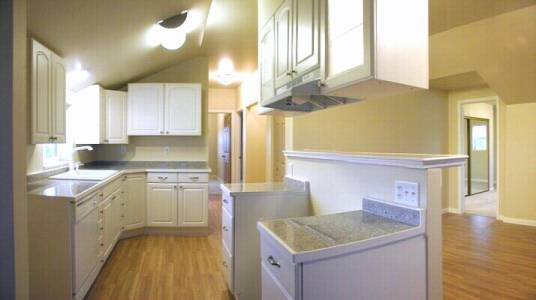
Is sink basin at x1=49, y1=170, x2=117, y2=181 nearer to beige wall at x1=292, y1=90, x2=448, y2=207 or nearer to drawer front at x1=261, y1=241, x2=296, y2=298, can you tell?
beige wall at x1=292, y1=90, x2=448, y2=207

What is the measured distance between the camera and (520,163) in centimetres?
475

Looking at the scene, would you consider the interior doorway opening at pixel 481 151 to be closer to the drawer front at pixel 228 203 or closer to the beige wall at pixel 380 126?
the beige wall at pixel 380 126

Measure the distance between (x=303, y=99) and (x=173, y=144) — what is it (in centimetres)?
319

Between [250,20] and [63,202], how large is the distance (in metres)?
2.42

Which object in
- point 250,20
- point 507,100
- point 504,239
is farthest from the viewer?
point 507,100

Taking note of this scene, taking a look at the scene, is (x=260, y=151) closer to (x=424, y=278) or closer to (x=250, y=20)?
(x=250, y=20)

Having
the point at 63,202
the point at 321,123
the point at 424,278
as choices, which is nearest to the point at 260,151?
the point at 321,123

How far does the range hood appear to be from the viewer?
1.71m

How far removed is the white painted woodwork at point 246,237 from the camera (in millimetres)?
2248

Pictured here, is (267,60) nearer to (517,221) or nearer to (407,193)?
(407,193)

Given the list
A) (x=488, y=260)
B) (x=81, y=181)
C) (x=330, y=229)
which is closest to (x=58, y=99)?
(x=81, y=181)

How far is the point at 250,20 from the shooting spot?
3.30 metres

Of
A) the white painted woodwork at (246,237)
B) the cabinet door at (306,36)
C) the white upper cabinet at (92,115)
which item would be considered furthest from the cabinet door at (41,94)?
the cabinet door at (306,36)

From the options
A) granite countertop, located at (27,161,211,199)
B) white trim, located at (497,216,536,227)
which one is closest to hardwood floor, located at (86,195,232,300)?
granite countertop, located at (27,161,211,199)
